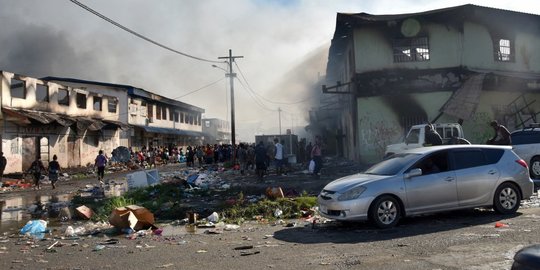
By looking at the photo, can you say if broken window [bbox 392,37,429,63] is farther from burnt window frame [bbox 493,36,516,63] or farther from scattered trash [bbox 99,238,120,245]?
scattered trash [bbox 99,238,120,245]

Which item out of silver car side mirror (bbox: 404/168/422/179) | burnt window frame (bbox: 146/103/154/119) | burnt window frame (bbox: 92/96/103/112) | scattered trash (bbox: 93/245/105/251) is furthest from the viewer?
burnt window frame (bbox: 146/103/154/119)

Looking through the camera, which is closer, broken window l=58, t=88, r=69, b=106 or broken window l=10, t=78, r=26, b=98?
broken window l=10, t=78, r=26, b=98

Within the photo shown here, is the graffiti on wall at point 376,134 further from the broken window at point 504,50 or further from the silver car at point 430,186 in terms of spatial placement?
the silver car at point 430,186

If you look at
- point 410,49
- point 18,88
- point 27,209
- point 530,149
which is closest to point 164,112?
point 18,88

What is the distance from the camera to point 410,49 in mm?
21969

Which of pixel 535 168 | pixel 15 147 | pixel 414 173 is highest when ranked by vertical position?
pixel 15 147

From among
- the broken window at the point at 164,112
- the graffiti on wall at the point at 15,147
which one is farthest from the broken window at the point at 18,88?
the broken window at the point at 164,112

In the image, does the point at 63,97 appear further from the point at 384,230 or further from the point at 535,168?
the point at 384,230

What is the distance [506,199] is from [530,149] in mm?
5752

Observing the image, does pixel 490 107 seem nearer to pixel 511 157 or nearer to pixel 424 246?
pixel 511 157

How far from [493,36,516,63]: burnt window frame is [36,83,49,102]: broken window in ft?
84.5

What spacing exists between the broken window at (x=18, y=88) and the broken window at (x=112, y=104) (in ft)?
35.6

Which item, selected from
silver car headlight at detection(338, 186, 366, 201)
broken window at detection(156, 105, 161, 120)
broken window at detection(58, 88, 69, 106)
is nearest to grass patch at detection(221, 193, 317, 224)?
silver car headlight at detection(338, 186, 366, 201)

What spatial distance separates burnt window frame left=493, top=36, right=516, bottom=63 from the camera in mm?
22203
